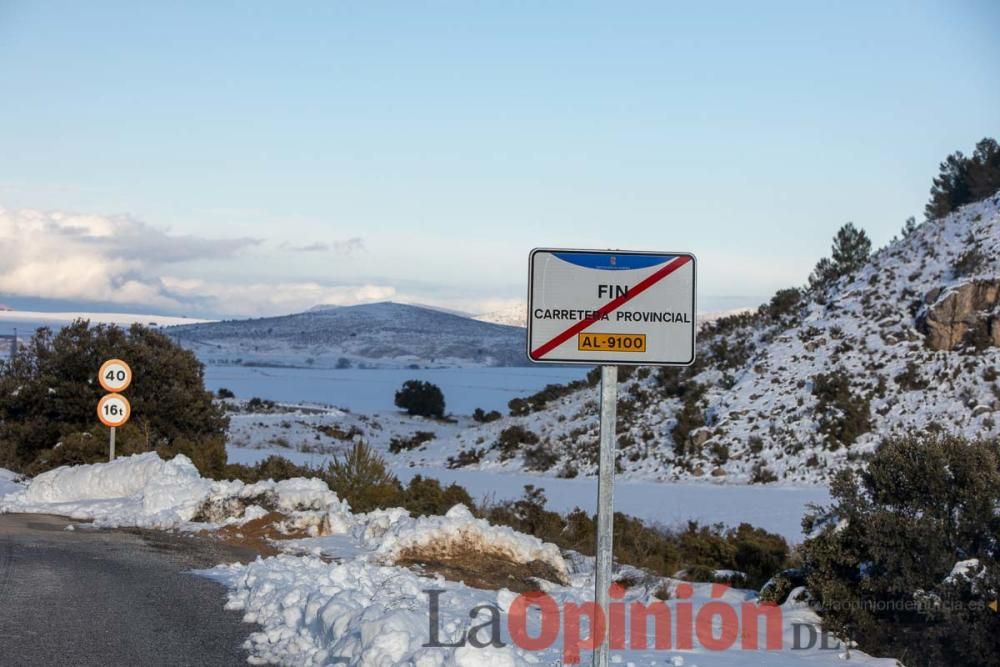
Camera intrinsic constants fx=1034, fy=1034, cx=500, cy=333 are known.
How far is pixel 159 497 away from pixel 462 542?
5.53m

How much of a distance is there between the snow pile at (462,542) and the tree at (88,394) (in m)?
11.6

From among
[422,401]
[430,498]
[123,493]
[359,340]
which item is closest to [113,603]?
[430,498]

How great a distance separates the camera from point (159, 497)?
49.7 feet

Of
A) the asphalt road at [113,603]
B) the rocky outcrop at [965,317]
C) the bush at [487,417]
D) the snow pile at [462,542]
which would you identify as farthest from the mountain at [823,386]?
the asphalt road at [113,603]

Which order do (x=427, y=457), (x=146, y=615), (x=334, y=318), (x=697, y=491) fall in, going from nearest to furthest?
1. (x=146, y=615)
2. (x=697, y=491)
3. (x=427, y=457)
4. (x=334, y=318)

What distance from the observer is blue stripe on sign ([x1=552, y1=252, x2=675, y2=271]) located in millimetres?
5676

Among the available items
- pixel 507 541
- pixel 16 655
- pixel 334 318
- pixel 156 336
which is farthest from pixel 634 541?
pixel 334 318

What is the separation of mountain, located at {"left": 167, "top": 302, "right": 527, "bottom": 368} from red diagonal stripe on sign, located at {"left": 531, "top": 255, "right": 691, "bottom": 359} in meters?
121

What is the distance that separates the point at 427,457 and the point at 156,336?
14852 mm

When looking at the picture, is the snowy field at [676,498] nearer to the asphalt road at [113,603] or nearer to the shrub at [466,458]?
the shrub at [466,458]

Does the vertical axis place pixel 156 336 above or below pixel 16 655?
above

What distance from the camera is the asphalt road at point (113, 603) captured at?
7.16 meters

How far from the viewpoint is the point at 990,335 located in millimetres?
30109

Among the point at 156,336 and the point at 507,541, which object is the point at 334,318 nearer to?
the point at 156,336
